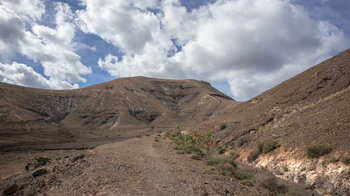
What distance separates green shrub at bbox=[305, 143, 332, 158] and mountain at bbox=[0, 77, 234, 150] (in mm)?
45620

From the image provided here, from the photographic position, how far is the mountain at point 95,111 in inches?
2176

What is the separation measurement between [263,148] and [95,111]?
79934 mm

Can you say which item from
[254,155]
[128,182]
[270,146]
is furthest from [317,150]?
[128,182]

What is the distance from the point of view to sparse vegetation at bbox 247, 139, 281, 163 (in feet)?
47.1

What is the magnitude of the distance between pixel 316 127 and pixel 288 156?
307 cm

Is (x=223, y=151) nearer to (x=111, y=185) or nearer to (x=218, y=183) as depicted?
(x=218, y=183)

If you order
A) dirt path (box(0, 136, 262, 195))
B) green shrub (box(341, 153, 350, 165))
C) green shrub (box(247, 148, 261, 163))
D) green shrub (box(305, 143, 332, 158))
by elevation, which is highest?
dirt path (box(0, 136, 262, 195))

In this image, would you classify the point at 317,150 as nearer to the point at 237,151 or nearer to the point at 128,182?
the point at 237,151

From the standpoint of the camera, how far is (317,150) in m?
10.9

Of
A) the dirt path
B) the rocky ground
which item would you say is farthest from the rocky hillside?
the dirt path

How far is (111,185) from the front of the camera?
7.75 metres

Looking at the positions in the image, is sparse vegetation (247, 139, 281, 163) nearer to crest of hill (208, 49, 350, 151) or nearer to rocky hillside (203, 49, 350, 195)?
rocky hillside (203, 49, 350, 195)

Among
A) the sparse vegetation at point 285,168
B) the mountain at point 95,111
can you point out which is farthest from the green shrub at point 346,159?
the mountain at point 95,111

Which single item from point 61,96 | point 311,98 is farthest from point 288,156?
point 61,96
